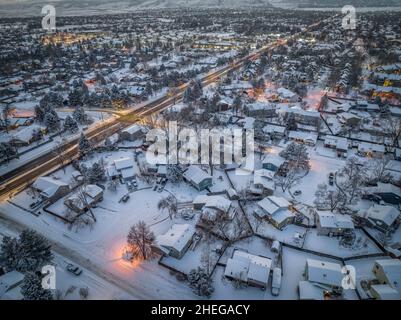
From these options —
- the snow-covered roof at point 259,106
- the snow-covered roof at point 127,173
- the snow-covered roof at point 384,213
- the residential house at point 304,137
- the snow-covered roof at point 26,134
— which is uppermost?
the snow-covered roof at point 259,106

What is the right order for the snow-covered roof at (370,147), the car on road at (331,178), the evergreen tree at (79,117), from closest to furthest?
1. the car on road at (331,178)
2. the snow-covered roof at (370,147)
3. the evergreen tree at (79,117)

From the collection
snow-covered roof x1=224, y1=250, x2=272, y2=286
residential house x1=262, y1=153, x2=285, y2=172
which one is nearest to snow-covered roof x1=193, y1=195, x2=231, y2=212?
snow-covered roof x1=224, y1=250, x2=272, y2=286

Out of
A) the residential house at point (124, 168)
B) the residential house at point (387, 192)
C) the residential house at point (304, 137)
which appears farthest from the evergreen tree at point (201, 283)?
the residential house at point (304, 137)

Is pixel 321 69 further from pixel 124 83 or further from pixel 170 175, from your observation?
pixel 170 175

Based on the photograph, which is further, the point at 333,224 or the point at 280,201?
the point at 280,201

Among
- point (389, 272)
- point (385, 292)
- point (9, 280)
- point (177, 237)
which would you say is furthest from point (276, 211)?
point (9, 280)

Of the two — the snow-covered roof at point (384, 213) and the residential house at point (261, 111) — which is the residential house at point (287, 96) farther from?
the snow-covered roof at point (384, 213)

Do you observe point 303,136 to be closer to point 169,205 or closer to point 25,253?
point 169,205
